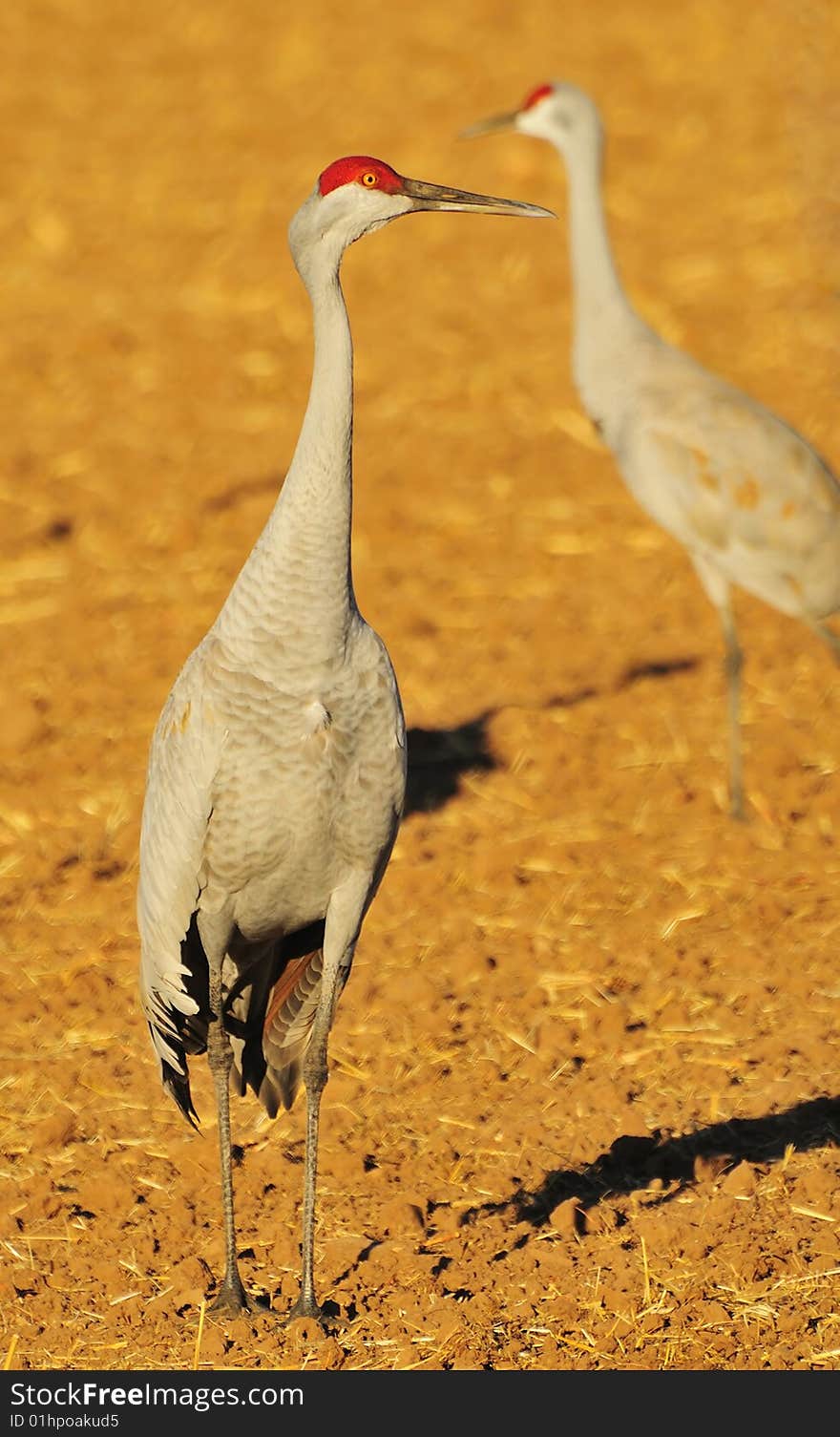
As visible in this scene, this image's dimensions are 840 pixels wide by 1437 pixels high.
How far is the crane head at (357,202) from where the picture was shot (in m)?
4.38

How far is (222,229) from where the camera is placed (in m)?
13.3

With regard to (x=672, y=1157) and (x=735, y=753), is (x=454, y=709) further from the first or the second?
(x=672, y=1157)

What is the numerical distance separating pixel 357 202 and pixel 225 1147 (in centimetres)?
217

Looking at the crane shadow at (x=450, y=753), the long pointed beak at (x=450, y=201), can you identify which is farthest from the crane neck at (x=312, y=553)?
the crane shadow at (x=450, y=753)

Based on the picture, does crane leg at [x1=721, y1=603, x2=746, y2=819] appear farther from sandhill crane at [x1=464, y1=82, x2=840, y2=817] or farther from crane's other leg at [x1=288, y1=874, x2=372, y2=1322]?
crane's other leg at [x1=288, y1=874, x2=372, y2=1322]

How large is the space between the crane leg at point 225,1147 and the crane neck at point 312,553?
30.9 inches

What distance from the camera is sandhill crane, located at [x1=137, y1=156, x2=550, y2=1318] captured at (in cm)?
426

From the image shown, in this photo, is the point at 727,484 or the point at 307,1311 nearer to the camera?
the point at 307,1311

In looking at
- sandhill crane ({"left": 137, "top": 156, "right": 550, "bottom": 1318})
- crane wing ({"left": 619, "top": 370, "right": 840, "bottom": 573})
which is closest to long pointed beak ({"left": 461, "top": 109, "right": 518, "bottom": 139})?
crane wing ({"left": 619, "top": 370, "right": 840, "bottom": 573})

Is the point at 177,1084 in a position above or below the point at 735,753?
below

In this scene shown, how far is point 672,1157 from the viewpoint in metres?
5.14

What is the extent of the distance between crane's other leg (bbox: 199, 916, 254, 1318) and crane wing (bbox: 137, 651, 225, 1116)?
57mm

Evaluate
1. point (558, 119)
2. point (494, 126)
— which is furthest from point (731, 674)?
point (494, 126)

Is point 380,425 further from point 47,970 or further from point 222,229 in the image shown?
point 47,970
